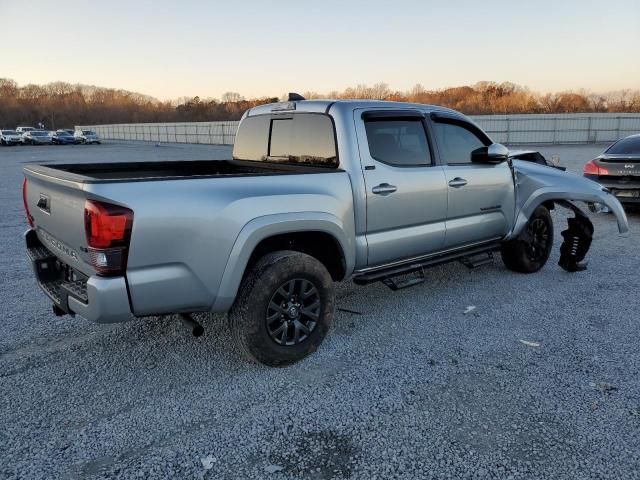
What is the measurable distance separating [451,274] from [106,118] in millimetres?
143711

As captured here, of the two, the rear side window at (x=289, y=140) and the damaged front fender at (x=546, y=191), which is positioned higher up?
the rear side window at (x=289, y=140)

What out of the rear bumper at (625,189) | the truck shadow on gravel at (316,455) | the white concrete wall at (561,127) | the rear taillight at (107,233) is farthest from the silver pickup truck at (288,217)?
the white concrete wall at (561,127)

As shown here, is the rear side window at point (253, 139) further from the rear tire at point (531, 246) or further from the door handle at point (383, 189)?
the rear tire at point (531, 246)

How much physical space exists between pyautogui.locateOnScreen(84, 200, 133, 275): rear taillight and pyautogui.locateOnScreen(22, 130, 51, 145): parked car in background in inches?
2167

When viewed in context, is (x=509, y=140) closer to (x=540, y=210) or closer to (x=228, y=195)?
(x=540, y=210)

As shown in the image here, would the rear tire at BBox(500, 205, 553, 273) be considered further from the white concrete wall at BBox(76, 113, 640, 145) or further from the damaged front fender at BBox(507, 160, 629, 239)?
the white concrete wall at BBox(76, 113, 640, 145)

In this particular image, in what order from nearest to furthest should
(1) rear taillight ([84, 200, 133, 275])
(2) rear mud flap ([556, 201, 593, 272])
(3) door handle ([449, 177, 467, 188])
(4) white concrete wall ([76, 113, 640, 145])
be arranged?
(1) rear taillight ([84, 200, 133, 275]) → (3) door handle ([449, 177, 467, 188]) → (2) rear mud flap ([556, 201, 593, 272]) → (4) white concrete wall ([76, 113, 640, 145])

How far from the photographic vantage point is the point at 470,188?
4.96 m

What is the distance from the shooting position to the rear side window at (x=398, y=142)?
4211 millimetres

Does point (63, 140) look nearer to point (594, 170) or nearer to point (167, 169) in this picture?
point (594, 170)

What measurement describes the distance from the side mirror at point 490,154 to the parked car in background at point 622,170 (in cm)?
510

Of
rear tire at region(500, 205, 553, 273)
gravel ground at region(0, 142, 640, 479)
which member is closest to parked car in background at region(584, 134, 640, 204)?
rear tire at region(500, 205, 553, 273)

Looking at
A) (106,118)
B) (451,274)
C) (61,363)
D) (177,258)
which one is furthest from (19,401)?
(106,118)

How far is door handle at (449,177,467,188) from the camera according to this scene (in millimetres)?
4765
